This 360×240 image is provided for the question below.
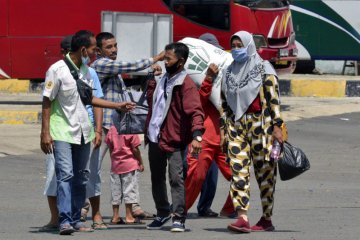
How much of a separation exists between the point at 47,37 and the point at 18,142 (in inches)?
259

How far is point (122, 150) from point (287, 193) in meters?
3.00

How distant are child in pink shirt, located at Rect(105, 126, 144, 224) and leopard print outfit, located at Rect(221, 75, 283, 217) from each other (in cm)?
110

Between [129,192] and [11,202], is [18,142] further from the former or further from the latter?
[129,192]

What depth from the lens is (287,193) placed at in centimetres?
1351

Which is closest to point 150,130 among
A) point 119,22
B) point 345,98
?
point 119,22

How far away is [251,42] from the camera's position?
33.8 feet

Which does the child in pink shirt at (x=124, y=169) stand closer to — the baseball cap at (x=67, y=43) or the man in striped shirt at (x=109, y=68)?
the man in striped shirt at (x=109, y=68)

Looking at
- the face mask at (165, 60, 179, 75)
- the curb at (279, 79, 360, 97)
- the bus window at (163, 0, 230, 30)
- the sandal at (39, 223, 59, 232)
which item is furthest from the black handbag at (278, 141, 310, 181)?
the curb at (279, 79, 360, 97)

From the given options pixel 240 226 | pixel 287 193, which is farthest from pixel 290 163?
pixel 287 193

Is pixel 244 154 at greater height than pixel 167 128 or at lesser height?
lesser

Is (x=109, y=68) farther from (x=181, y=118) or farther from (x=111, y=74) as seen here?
(x=181, y=118)

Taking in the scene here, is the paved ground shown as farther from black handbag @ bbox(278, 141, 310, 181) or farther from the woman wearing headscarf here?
black handbag @ bbox(278, 141, 310, 181)

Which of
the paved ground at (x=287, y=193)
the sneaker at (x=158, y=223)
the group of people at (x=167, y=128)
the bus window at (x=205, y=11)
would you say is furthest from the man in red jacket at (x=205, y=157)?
the bus window at (x=205, y=11)

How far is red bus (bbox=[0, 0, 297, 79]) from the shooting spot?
78.8ft
